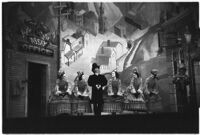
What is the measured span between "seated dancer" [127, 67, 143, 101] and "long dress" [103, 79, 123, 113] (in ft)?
1.02

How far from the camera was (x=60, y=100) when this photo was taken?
1065 centimetres

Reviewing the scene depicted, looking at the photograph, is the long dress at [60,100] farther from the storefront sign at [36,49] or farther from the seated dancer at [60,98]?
the storefront sign at [36,49]

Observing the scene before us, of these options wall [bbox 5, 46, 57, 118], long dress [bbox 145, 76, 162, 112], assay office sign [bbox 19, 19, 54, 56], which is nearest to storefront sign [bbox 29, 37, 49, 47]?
assay office sign [bbox 19, 19, 54, 56]

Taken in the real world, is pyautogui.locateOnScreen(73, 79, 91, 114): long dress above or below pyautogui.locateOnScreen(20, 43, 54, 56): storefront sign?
below

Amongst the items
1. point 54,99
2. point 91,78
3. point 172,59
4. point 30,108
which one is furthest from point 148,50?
point 30,108

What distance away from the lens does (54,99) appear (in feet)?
35.0

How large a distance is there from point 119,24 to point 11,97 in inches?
148

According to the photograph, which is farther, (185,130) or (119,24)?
(119,24)

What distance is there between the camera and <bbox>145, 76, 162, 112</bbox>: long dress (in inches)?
413

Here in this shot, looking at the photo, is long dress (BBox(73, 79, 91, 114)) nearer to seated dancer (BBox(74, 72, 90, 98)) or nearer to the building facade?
seated dancer (BBox(74, 72, 90, 98))

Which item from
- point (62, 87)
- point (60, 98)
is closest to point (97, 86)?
point (62, 87)

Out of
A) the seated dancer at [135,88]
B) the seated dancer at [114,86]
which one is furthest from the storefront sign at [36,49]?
the seated dancer at [135,88]

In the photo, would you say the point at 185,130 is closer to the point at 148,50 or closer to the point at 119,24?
the point at 148,50

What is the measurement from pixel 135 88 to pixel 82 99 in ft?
5.11
